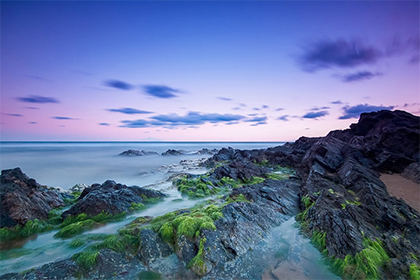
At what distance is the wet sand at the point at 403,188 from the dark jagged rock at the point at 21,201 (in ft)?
59.1

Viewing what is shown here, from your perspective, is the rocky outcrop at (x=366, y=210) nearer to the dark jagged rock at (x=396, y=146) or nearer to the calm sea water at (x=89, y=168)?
the dark jagged rock at (x=396, y=146)

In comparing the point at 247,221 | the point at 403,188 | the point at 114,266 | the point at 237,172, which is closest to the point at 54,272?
Result: the point at 114,266

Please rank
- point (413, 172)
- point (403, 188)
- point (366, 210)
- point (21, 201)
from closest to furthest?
point (366, 210)
point (21, 201)
point (403, 188)
point (413, 172)

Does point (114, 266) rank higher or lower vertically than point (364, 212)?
lower

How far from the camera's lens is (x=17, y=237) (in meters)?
7.69

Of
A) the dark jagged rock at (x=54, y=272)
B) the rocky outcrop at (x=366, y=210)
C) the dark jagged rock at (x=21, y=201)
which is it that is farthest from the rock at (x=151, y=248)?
the dark jagged rock at (x=21, y=201)

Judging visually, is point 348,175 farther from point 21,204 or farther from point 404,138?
point 21,204

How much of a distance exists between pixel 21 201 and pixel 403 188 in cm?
2098

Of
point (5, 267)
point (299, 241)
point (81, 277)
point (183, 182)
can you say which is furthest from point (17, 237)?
point (299, 241)

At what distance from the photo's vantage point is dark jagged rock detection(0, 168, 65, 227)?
8148 mm

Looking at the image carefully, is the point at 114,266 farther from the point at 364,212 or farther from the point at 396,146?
the point at 396,146

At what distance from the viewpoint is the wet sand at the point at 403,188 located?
34.9ft

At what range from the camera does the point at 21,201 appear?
28.7ft

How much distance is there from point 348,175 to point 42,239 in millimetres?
16982
